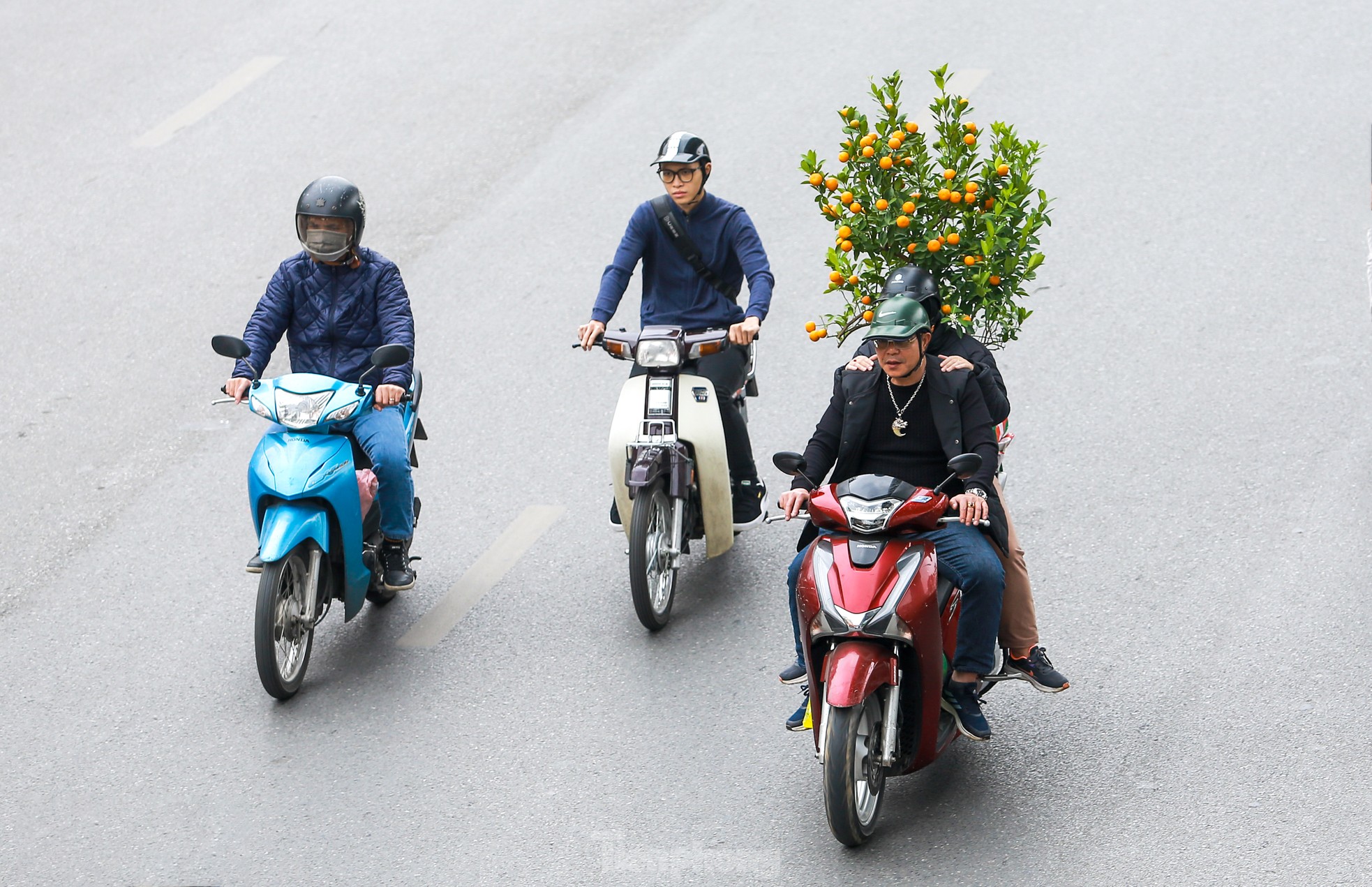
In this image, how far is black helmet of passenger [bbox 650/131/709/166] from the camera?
25.8 feet

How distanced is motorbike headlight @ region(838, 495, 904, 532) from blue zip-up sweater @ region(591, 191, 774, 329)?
7.28 feet

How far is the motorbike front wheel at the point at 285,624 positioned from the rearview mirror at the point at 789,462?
7.06ft

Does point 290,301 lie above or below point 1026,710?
above

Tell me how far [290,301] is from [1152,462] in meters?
4.42

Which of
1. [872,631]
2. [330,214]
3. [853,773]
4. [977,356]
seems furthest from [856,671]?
[330,214]

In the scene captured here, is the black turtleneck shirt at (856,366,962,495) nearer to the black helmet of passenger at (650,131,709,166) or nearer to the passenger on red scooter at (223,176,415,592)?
the black helmet of passenger at (650,131,709,166)

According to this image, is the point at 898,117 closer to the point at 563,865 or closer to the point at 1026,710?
the point at 1026,710

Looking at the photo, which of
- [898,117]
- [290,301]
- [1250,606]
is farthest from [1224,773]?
[290,301]

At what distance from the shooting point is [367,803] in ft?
21.0

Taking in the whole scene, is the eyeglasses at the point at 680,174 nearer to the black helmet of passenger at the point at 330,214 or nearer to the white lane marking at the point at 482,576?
the black helmet of passenger at the point at 330,214

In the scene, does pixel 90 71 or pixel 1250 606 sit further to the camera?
pixel 90 71

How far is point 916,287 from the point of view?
6617 mm

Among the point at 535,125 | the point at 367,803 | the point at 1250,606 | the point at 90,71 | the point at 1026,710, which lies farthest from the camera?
the point at 90,71

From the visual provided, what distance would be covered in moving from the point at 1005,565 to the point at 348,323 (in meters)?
3.18
